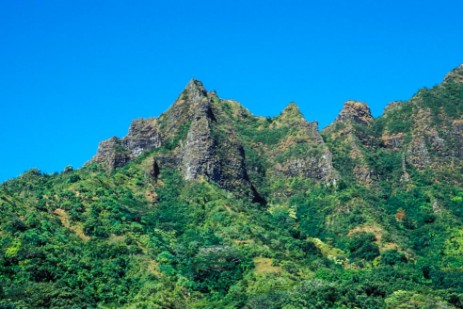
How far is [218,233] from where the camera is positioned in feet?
513

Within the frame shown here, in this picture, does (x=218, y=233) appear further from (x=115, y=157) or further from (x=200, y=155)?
(x=115, y=157)

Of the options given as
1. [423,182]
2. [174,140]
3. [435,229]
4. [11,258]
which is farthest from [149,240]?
[423,182]

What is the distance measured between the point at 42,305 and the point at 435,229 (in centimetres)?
9052

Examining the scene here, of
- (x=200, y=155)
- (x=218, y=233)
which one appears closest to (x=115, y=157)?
(x=200, y=155)

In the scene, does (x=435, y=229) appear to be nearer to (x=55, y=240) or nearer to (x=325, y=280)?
(x=325, y=280)

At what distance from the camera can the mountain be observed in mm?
125312

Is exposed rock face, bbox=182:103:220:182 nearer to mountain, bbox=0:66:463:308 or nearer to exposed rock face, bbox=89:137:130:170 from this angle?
mountain, bbox=0:66:463:308

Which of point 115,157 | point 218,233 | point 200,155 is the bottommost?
point 218,233

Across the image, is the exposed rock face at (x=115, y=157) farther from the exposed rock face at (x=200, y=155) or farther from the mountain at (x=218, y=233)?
the exposed rock face at (x=200, y=155)

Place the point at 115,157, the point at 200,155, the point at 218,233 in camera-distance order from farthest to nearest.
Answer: the point at 115,157 < the point at 200,155 < the point at 218,233

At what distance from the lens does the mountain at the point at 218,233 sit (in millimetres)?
125312

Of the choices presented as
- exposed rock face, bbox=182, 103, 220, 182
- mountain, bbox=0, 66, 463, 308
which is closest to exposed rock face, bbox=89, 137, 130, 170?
mountain, bbox=0, 66, 463, 308

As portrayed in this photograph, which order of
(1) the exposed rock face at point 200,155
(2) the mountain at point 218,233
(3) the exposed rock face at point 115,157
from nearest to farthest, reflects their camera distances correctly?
1. (2) the mountain at point 218,233
2. (1) the exposed rock face at point 200,155
3. (3) the exposed rock face at point 115,157

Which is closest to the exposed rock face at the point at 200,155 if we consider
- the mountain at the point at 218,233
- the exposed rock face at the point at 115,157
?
the mountain at the point at 218,233
